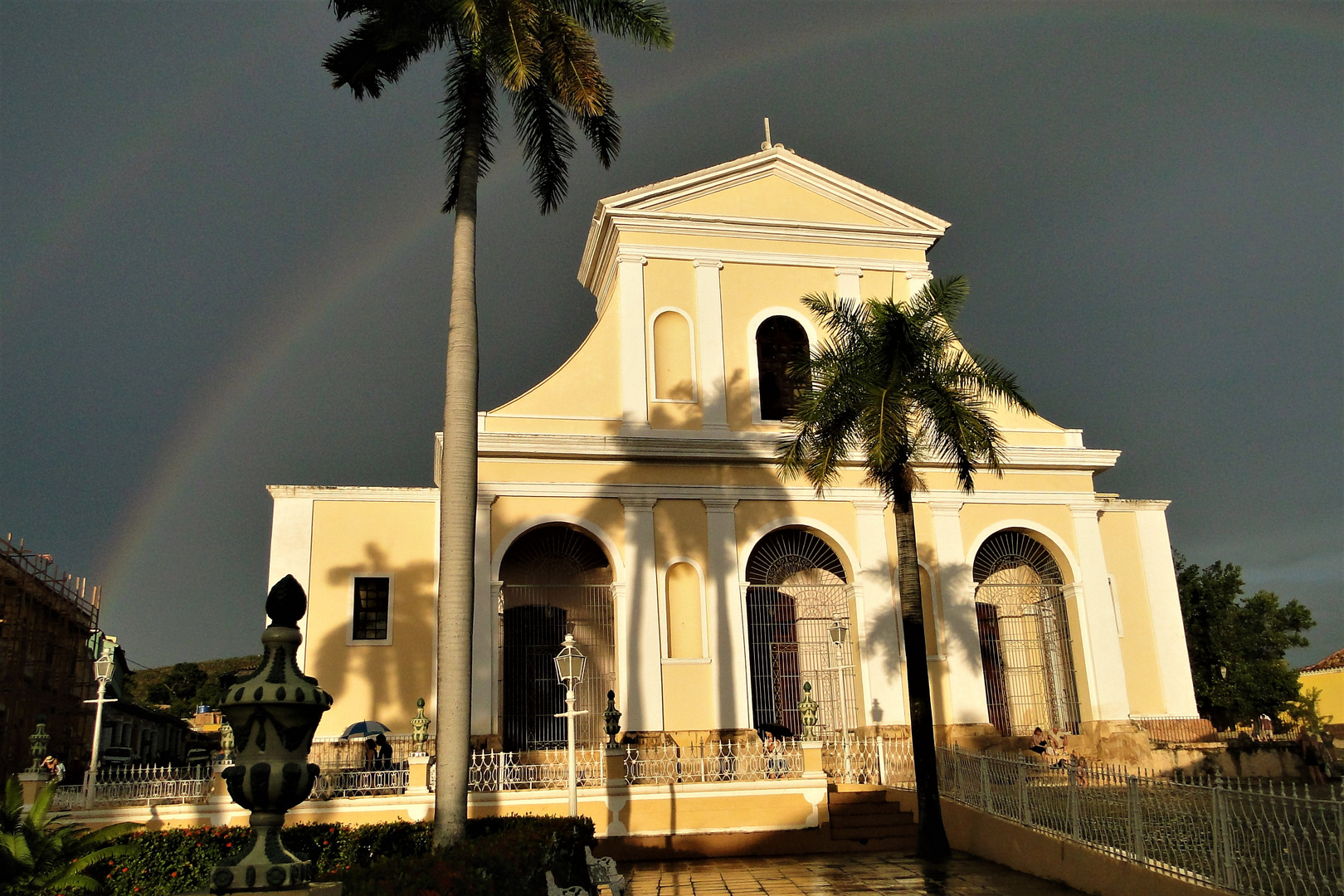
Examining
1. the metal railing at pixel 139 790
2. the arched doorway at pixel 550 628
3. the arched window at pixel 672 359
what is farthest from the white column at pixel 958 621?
the metal railing at pixel 139 790

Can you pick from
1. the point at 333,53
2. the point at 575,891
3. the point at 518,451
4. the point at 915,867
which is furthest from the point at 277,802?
the point at 518,451

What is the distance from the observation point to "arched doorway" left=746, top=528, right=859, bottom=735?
21.8 meters

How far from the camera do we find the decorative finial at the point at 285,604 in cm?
628

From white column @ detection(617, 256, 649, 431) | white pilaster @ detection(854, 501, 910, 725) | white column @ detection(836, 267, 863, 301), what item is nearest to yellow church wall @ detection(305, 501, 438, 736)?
white column @ detection(617, 256, 649, 431)

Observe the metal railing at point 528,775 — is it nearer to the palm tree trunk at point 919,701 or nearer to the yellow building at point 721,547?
the yellow building at point 721,547

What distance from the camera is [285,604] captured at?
6.33m

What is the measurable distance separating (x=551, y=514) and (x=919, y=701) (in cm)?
884

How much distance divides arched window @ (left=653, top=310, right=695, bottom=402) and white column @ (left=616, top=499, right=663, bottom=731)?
2.62m

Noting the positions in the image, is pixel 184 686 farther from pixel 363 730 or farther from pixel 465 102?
pixel 465 102

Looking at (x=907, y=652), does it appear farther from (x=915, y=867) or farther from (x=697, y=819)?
(x=697, y=819)

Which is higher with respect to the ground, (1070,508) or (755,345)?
(755,345)

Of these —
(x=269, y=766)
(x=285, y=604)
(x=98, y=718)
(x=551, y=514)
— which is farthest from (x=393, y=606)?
(x=269, y=766)

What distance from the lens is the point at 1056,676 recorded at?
23188 mm

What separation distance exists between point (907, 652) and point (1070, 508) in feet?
31.3
